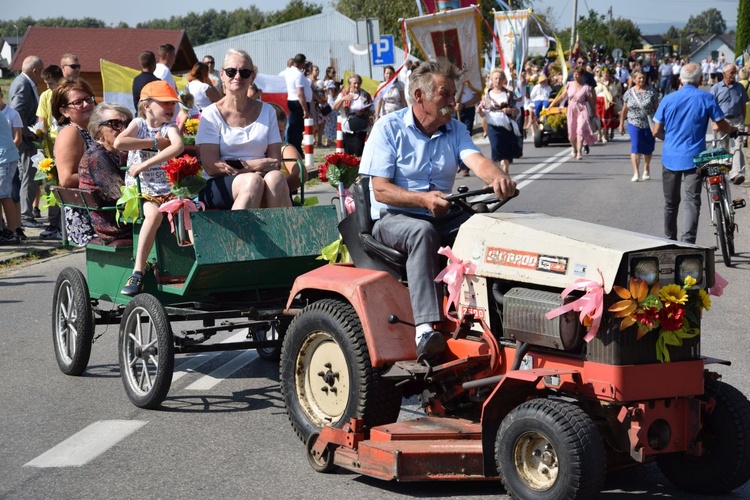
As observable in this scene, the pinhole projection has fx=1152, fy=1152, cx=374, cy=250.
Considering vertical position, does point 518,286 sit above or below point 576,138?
above

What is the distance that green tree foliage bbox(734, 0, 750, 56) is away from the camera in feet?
200

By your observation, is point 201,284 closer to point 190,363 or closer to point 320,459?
point 190,363

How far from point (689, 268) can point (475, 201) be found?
1.27 meters

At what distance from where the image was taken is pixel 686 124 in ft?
39.4

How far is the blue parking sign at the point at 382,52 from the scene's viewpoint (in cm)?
2680

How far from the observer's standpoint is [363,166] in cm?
568

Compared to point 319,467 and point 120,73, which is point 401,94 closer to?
point 120,73

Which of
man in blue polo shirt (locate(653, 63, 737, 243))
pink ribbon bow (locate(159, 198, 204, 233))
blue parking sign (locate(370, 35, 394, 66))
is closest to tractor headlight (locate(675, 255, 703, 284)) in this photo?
pink ribbon bow (locate(159, 198, 204, 233))

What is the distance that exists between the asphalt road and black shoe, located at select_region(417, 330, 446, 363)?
0.61 meters

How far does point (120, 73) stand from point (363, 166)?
40.1 ft

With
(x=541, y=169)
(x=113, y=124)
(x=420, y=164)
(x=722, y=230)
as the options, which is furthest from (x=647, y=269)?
(x=541, y=169)

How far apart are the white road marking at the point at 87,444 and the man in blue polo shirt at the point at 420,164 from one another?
1.81m

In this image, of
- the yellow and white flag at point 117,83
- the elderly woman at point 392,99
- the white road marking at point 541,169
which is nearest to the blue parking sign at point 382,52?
the white road marking at point 541,169

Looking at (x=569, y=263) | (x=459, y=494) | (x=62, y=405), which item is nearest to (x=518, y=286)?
(x=569, y=263)
